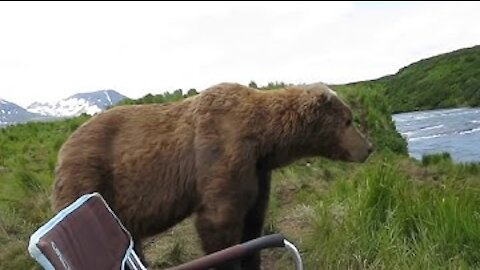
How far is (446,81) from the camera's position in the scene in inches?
260

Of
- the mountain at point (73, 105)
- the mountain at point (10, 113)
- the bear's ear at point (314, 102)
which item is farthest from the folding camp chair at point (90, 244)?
the mountain at point (73, 105)

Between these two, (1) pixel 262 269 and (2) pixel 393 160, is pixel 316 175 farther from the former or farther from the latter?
(1) pixel 262 269

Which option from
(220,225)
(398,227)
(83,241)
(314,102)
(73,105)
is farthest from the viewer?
(73,105)

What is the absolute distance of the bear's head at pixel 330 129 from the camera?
Result: 17.0 ft

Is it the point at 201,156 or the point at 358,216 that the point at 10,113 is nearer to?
the point at 201,156

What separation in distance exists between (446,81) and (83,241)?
14.4 ft

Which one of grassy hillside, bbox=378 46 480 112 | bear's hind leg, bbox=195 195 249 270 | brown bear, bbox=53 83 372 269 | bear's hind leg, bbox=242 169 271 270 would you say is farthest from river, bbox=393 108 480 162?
bear's hind leg, bbox=195 195 249 270

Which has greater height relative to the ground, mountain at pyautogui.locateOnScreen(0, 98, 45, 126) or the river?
mountain at pyautogui.locateOnScreen(0, 98, 45, 126)

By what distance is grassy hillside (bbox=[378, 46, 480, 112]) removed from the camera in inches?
255

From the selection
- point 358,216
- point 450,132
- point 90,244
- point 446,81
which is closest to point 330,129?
point 358,216

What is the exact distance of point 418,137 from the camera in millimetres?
7156

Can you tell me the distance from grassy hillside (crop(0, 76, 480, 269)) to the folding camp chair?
1589mm

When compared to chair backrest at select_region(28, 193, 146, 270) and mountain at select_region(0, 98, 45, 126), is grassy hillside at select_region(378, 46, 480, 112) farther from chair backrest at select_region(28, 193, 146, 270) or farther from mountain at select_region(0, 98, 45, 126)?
mountain at select_region(0, 98, 45, 126)

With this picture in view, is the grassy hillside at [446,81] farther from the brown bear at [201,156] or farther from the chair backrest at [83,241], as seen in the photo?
the chair backrest at [83,241]
